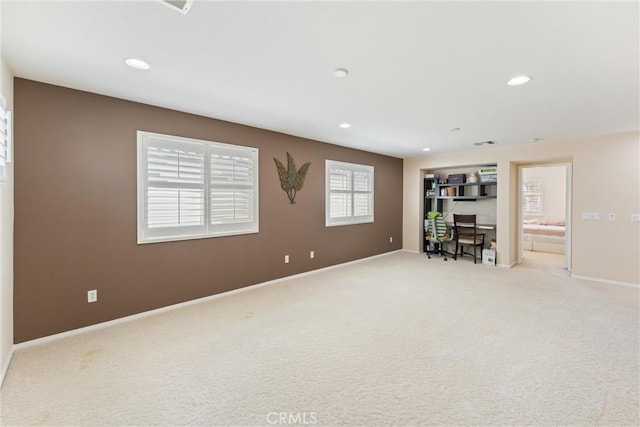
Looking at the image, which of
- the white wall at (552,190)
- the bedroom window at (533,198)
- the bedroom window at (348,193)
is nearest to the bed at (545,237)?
the white wall at (552,190)

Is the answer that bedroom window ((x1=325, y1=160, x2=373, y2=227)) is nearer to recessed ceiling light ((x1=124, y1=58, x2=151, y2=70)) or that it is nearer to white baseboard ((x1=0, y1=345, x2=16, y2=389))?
recessed ceiling light ((x1=124, y1=58, x2=151, y2=70))

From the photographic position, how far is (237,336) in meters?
2.81

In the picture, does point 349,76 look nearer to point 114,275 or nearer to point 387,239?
point 114,275

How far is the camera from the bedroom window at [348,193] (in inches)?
216

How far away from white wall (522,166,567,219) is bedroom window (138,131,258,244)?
28.0 ft

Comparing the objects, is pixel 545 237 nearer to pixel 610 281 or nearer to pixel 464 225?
pixel 464 225

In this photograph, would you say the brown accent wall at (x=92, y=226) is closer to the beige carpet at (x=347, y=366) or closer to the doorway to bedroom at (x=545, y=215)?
the beige carpet at (x=347, y=366)

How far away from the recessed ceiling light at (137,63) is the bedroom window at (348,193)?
134 inches

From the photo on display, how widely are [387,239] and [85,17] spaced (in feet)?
→ 20.5

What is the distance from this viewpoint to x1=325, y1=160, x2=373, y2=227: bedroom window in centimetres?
549

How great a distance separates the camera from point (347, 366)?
7.58ft

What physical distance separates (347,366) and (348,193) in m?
3.92

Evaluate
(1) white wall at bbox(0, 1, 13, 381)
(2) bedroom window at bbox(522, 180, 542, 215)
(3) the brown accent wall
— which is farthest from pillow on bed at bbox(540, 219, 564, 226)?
(1) white wall at bbox(0, 1, 13, 381)

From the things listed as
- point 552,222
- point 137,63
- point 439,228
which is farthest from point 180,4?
point 552,222
